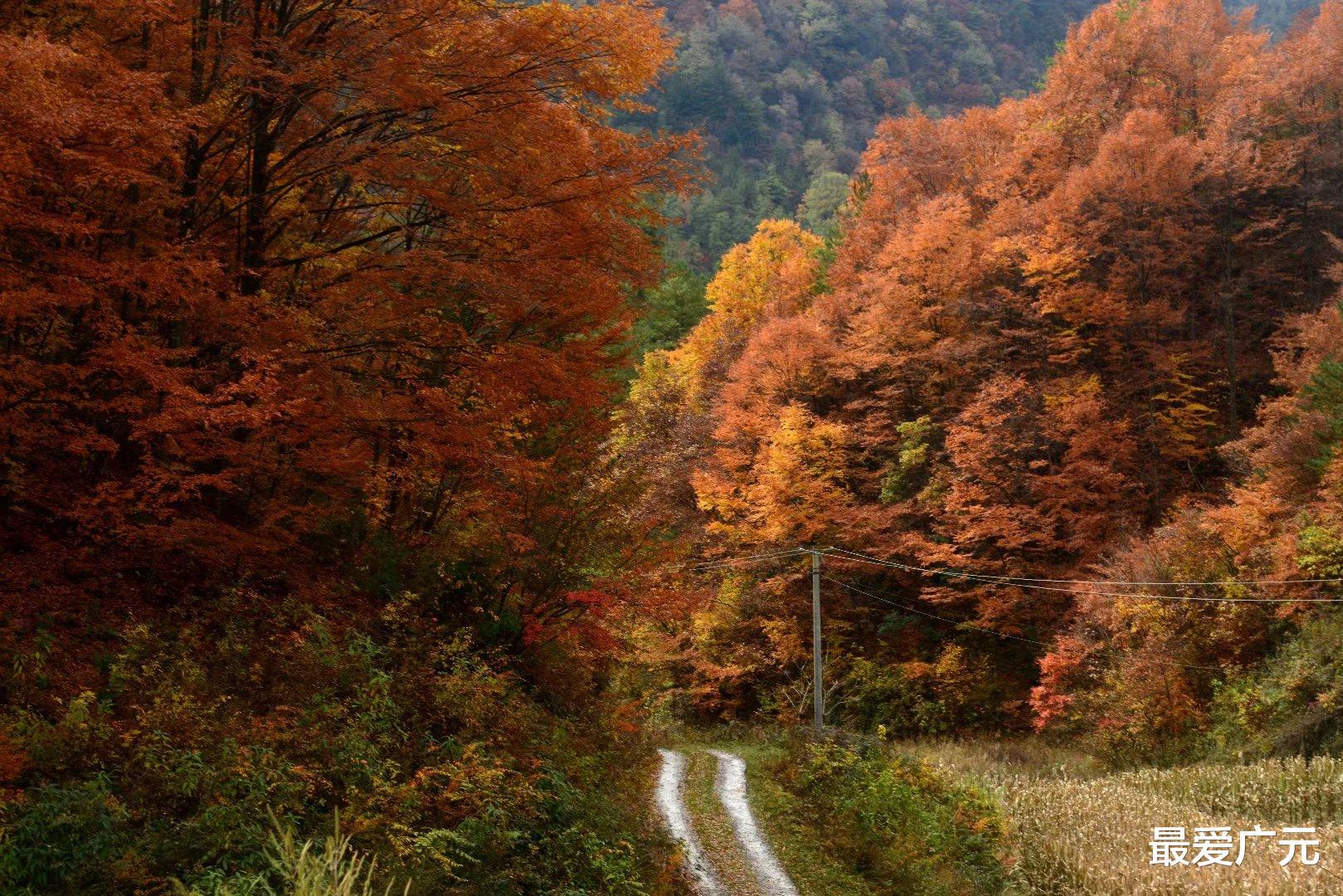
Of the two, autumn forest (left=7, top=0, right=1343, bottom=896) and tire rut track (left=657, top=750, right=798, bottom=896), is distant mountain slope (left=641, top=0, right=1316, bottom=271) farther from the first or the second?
tire rut track (left=657, top=750, right=798, bottom=896)

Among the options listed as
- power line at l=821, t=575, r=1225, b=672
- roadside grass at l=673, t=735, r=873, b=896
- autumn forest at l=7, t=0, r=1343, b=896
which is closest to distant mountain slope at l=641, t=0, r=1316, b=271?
autumn forest at l=7, t=0, r=1343, b=896

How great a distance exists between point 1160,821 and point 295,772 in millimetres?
12080

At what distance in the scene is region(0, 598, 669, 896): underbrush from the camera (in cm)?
577

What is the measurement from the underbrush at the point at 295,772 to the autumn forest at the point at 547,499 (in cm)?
4

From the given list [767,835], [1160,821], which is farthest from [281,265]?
[1160,821]

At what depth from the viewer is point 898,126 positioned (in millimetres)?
44938

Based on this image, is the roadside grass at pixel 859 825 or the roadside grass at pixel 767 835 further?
the roadside grass at pixel 859 825

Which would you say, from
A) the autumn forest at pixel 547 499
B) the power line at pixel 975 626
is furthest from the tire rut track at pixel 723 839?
the power line at pixel 975 626

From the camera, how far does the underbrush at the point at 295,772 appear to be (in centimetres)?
577

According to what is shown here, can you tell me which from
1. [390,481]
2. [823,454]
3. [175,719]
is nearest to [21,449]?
[175,719]

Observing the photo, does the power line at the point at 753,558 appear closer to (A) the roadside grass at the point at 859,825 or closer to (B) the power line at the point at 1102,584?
(B) the power line at the point at 1102,584

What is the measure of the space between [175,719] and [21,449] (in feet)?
10.1

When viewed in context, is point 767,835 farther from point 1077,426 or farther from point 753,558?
point 1077,426

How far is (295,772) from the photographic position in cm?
696
